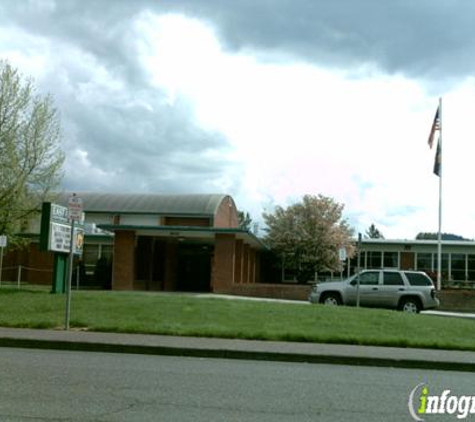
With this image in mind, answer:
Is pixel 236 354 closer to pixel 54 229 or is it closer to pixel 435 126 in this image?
pixel 54 229

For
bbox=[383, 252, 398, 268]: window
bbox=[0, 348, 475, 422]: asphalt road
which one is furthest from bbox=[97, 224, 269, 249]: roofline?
bbox=[0, 348, 475, 422]: asphalt road

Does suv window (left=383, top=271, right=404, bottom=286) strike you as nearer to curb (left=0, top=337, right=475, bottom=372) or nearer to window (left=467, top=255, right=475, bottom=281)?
curb (left=0, top=337, right=475, bottom=372)

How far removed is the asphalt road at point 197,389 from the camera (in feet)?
24.6

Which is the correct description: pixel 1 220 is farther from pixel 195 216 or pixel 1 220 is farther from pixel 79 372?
pixel 195 216

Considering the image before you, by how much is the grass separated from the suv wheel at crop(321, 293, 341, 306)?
6.10m

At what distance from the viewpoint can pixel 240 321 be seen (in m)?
17.0

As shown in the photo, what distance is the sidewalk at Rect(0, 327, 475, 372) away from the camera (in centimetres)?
1238

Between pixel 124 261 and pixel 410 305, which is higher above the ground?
pixel 124 261

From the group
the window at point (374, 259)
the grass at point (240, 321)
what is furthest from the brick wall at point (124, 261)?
the window at point (374, 259)

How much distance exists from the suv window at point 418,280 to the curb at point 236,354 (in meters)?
14.2

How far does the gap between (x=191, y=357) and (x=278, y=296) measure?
2375 centimetres

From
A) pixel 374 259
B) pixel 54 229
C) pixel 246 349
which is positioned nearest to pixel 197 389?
pixel 246 349

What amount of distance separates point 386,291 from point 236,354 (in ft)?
48.1
